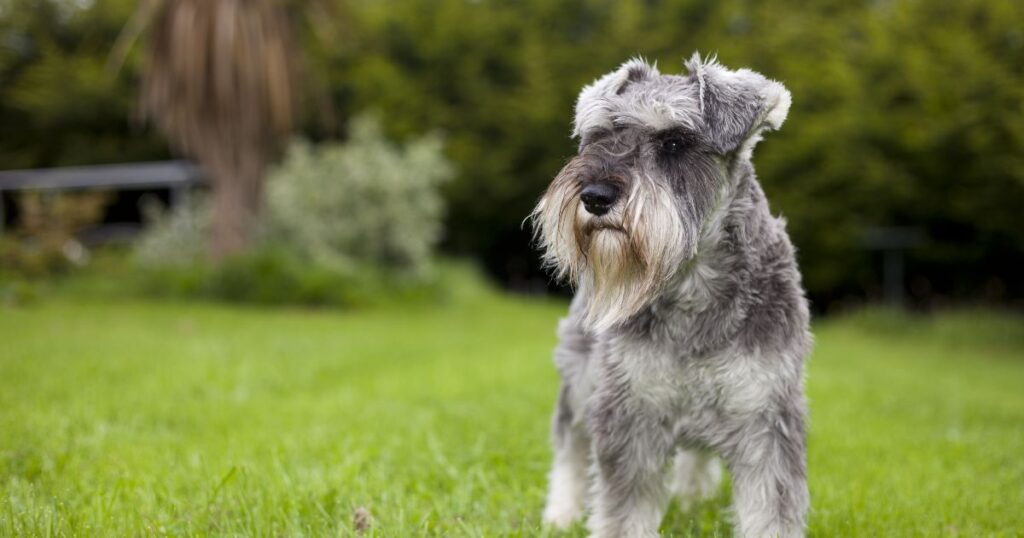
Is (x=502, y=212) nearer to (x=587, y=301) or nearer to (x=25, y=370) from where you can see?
(x=25, y=370)

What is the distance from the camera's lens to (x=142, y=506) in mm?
3574

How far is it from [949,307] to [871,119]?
5.04m

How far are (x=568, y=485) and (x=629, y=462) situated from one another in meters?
0.80

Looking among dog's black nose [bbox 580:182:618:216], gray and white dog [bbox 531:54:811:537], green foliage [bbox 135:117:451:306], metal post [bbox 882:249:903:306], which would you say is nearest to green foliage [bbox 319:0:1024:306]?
metal post [bbox 882:249:903:306]

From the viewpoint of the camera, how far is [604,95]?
3373 mm

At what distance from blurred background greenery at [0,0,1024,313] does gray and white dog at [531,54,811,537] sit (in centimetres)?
1166

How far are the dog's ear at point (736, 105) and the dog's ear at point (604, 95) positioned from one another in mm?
212

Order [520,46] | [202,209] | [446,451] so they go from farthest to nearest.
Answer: [520,46] < [202,209] < [446,451]

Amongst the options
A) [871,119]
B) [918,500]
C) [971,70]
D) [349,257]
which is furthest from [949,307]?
[918,500]

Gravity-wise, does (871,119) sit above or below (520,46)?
below

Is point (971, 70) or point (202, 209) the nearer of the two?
point (971, 70)

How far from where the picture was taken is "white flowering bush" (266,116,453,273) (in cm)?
1598

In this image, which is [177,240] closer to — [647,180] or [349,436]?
[349,436]

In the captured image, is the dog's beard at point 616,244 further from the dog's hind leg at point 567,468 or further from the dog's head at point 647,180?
the dog's hind leg at point 567,468
